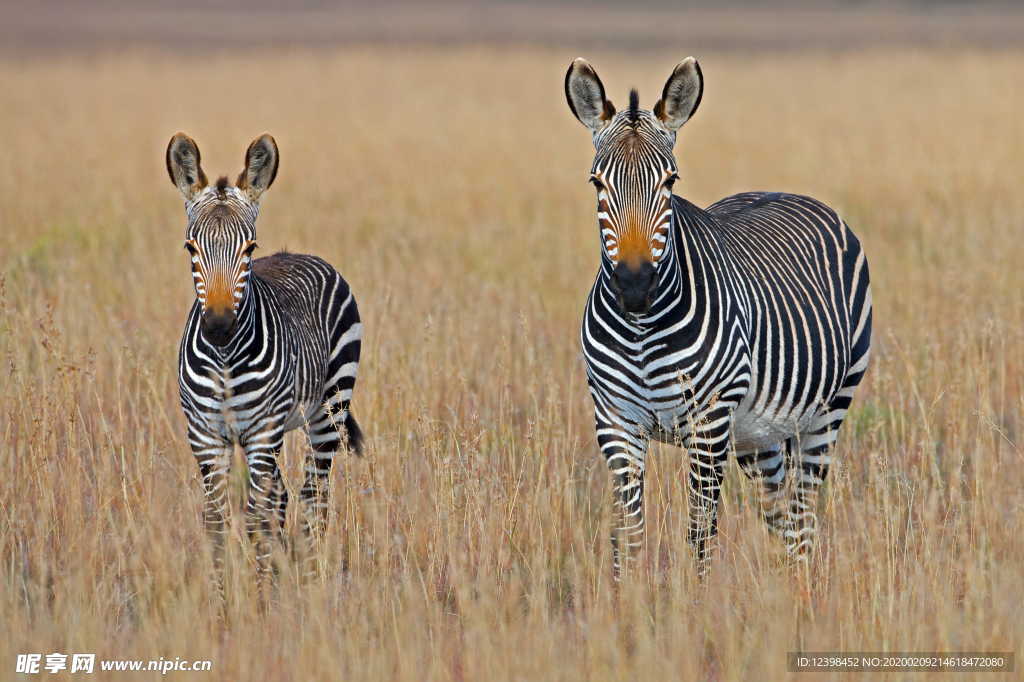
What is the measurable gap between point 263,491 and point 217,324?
1.01 m

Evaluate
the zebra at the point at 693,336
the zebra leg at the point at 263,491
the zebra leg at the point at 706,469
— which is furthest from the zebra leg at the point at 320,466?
the zebra leg at the point at 706,469

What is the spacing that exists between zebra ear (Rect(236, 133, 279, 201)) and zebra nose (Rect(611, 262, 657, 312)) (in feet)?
7.24

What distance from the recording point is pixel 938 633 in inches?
222

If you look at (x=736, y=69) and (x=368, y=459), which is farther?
(x=736, y=69)

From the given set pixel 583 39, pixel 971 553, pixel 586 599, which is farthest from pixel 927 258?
pixel 583 39

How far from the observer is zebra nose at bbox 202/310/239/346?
239 inches

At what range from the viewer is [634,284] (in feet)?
18.3

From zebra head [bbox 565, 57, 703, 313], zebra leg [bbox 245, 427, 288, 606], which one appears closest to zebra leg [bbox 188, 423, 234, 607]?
zebra leg [bbox 245, 427, 288, 606]

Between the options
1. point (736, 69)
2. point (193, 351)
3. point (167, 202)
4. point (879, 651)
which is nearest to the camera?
point (879, 651)

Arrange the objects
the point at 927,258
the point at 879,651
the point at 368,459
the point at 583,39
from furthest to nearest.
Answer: the point at 583,39 → the point at 927,258 → the point at 368,459 → the point at 879,651

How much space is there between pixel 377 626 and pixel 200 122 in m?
21.6

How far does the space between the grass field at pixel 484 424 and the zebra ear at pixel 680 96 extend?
2.00m

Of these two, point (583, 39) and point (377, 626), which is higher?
point (583, 39)

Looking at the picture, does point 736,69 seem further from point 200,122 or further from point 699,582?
point 699,582
